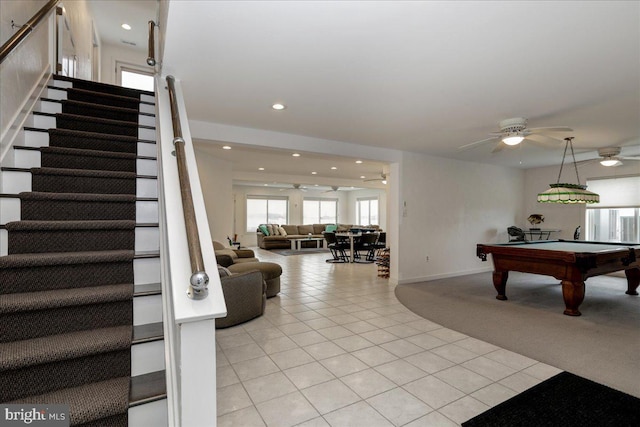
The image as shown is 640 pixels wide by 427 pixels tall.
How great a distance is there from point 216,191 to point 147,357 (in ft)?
18.3

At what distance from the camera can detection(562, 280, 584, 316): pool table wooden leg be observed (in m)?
3.89

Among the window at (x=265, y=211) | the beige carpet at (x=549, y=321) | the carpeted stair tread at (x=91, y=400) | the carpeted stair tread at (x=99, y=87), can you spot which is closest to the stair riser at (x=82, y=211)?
the carpeted stair tread at (x=91, y=400)

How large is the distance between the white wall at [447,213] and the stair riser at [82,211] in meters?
4.37

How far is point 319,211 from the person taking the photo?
49.8 feet

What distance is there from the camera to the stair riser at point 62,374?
129 centimetres

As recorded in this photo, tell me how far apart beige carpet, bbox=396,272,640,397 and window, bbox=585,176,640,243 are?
3.87 ft

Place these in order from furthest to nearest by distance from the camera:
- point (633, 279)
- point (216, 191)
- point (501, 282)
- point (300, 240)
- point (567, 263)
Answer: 1. point (300, 240)
2. point (216, 191)
3. point (633, 279)
4. point (501, 282)
5. point (567, 263)

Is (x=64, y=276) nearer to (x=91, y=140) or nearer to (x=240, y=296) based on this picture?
(x=91, y=140)

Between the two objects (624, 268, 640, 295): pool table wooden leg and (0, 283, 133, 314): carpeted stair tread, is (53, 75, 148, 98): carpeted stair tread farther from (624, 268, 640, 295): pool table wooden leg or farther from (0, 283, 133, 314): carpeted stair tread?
(624, 268, 640, 295): pool table wooden leg

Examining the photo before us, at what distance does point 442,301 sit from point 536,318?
116cm

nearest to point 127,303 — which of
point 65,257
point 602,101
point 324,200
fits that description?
point 65,257

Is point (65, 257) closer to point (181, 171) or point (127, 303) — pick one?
point (127, 303)

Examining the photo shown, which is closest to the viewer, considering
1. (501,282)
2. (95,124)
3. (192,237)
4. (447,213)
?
(192,237)

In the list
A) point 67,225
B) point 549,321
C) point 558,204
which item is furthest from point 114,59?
point 558,204
